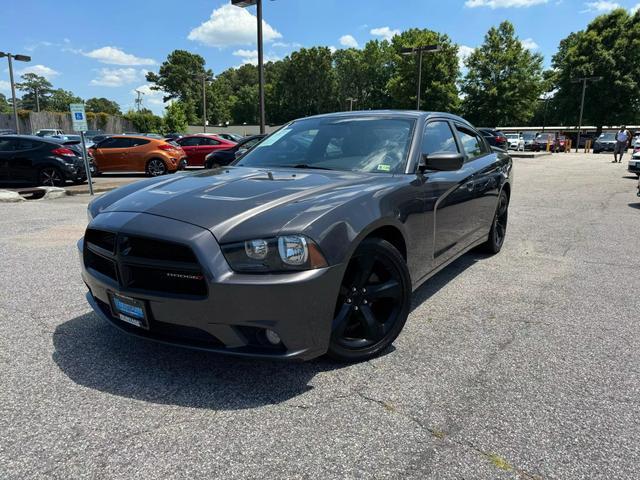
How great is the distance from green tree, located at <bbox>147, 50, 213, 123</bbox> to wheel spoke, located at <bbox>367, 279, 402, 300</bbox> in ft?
305

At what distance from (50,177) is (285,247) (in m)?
12.7

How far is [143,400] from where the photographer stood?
2.46 m

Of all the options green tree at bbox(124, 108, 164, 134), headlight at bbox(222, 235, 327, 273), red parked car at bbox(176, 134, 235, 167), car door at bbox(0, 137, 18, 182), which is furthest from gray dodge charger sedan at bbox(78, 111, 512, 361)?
green tree at bbox(124, 108, 164, 134)

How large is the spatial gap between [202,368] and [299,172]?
4.82 ft

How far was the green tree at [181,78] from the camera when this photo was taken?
91562mm

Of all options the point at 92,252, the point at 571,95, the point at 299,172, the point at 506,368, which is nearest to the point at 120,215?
the point at 92,252

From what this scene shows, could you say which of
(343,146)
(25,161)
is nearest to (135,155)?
(25,161)

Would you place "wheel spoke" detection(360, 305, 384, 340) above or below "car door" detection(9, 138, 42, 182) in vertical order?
below

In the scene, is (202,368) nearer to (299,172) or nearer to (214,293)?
(214,293)

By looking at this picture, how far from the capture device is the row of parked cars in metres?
12.6

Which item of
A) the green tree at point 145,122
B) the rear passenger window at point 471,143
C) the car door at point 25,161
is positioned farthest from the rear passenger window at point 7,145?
the green tree at point 145,122

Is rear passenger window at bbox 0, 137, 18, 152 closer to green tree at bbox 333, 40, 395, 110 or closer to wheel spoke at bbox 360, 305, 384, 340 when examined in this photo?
wheel spoke at bbox 360, 305, 384, 340

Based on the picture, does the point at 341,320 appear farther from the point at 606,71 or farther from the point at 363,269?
the point at 606,71

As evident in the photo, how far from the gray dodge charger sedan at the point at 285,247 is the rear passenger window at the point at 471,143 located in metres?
1.05
